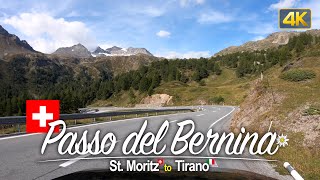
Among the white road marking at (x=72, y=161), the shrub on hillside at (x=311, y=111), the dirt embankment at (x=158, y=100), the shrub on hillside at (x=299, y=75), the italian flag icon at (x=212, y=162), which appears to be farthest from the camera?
the dirt embankment at (x=158, y=100)

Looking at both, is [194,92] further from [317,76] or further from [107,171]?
[107,171]

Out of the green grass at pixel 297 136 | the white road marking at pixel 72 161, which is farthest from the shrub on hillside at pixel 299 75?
the white road marking at pixel 72 161

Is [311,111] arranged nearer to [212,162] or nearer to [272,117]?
[272,117]

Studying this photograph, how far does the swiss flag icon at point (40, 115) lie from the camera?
1694 cm

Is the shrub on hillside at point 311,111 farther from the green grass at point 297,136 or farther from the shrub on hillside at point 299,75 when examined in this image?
the shrub on hillside at point 299,75

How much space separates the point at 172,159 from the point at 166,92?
359ft

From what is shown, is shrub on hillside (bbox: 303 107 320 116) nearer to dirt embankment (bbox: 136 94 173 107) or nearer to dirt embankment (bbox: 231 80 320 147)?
dirt embankment (bbox: 231 80 320 147)

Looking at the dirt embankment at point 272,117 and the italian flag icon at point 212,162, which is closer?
the italian flag icon at point 212,162

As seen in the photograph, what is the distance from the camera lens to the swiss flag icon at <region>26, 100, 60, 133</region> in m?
16.9

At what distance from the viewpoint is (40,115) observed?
1772 centimetres

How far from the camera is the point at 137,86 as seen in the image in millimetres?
147500

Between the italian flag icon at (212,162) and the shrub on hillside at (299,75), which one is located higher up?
the shrub on hillside at (299,75)

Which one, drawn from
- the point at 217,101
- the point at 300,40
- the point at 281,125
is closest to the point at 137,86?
the point at 217,101

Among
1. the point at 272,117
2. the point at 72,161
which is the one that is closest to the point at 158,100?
the point at 272,117
